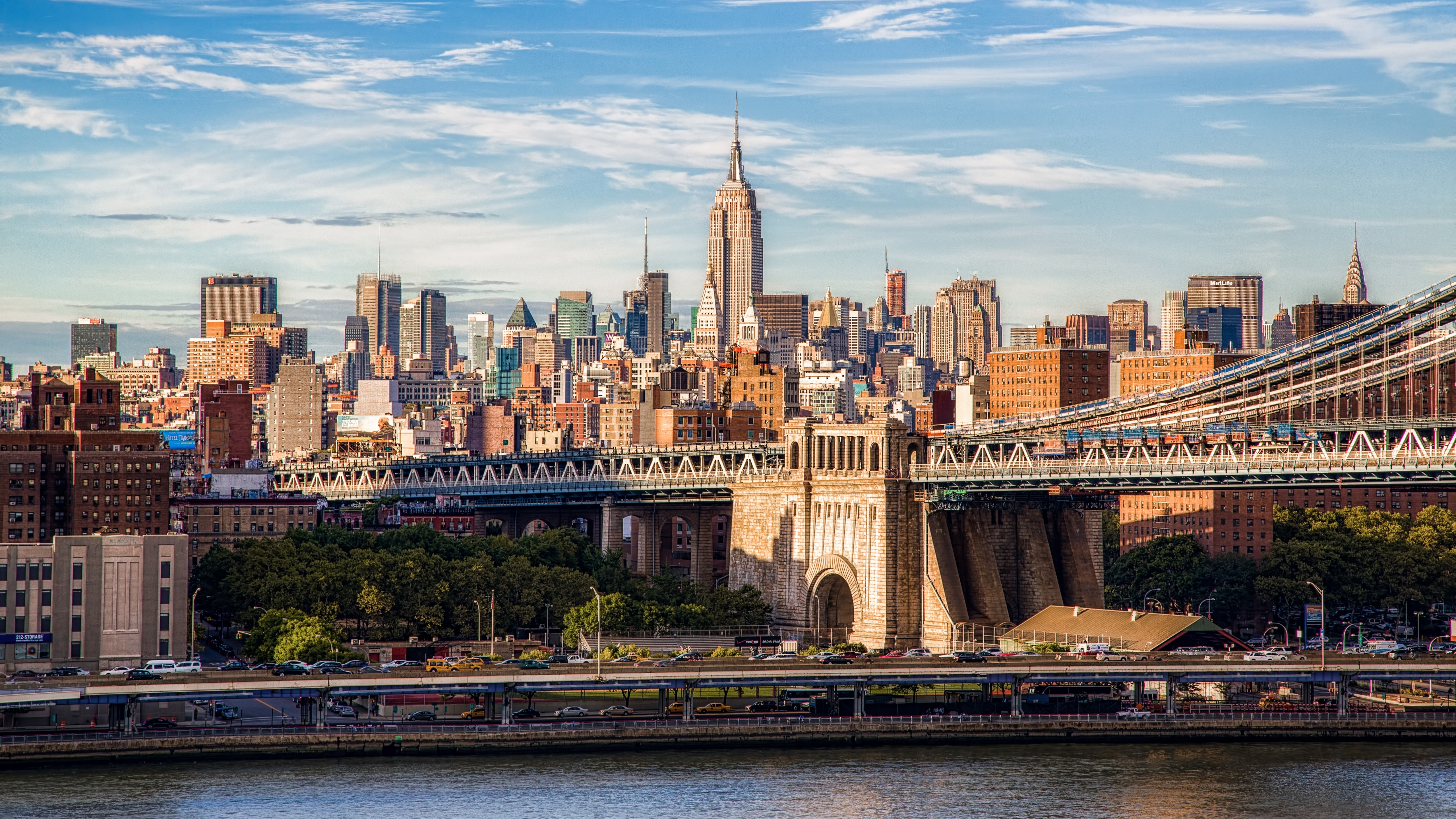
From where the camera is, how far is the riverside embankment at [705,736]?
96.7 meters

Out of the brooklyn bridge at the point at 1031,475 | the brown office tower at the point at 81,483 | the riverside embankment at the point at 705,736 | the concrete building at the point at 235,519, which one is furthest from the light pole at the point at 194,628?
the brooklyn bridge at the point at 1031,475

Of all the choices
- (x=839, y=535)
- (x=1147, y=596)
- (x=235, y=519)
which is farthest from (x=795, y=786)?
(x=235, y=519)

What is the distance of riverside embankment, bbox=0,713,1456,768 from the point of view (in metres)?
96.7

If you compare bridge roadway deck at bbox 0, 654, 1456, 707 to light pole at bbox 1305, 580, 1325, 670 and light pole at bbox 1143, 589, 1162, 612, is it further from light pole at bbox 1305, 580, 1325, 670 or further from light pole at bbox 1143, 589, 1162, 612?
light pole at bbox 1143, 589, 1162, 612

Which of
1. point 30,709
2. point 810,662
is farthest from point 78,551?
point 810,662

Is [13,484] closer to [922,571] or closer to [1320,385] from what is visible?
[922,571]

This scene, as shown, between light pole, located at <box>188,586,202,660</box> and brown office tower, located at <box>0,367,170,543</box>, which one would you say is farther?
brown office tower, located at <box>0,367,170,543</box>

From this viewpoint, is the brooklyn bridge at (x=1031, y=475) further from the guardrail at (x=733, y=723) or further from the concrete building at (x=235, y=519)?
the concrete building at (x=235, y=519)

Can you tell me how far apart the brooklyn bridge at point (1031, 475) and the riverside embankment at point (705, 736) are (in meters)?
15.8

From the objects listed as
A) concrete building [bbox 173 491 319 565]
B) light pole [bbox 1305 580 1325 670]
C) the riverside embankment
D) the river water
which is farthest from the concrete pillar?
the river water

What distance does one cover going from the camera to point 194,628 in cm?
12288

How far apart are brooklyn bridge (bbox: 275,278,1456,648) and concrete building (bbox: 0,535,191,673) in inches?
1717

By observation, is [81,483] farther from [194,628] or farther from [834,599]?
[834,599]

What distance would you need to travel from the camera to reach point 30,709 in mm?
100875
